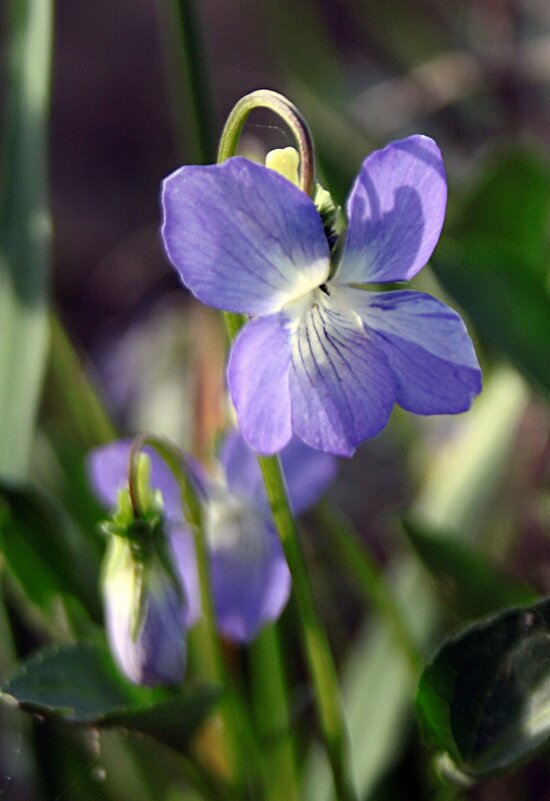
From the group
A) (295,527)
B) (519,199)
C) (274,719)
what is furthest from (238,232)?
(519,199)

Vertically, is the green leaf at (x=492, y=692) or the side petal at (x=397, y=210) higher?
the side petal at (x=397, y=210)

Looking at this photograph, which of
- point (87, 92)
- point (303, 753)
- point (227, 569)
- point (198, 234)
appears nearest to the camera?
point (198, 234)

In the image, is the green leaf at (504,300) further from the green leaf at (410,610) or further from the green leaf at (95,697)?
the green leaf at (95,697)

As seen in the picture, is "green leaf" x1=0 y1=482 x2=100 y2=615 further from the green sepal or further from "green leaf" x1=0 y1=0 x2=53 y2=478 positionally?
the green sepal

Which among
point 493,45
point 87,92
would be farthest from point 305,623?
point 87,92

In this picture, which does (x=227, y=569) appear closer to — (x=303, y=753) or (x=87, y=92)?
(x=303, y=753)

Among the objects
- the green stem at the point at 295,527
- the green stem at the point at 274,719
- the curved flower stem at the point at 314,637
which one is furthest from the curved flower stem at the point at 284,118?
the green stem at the point at 274,719
